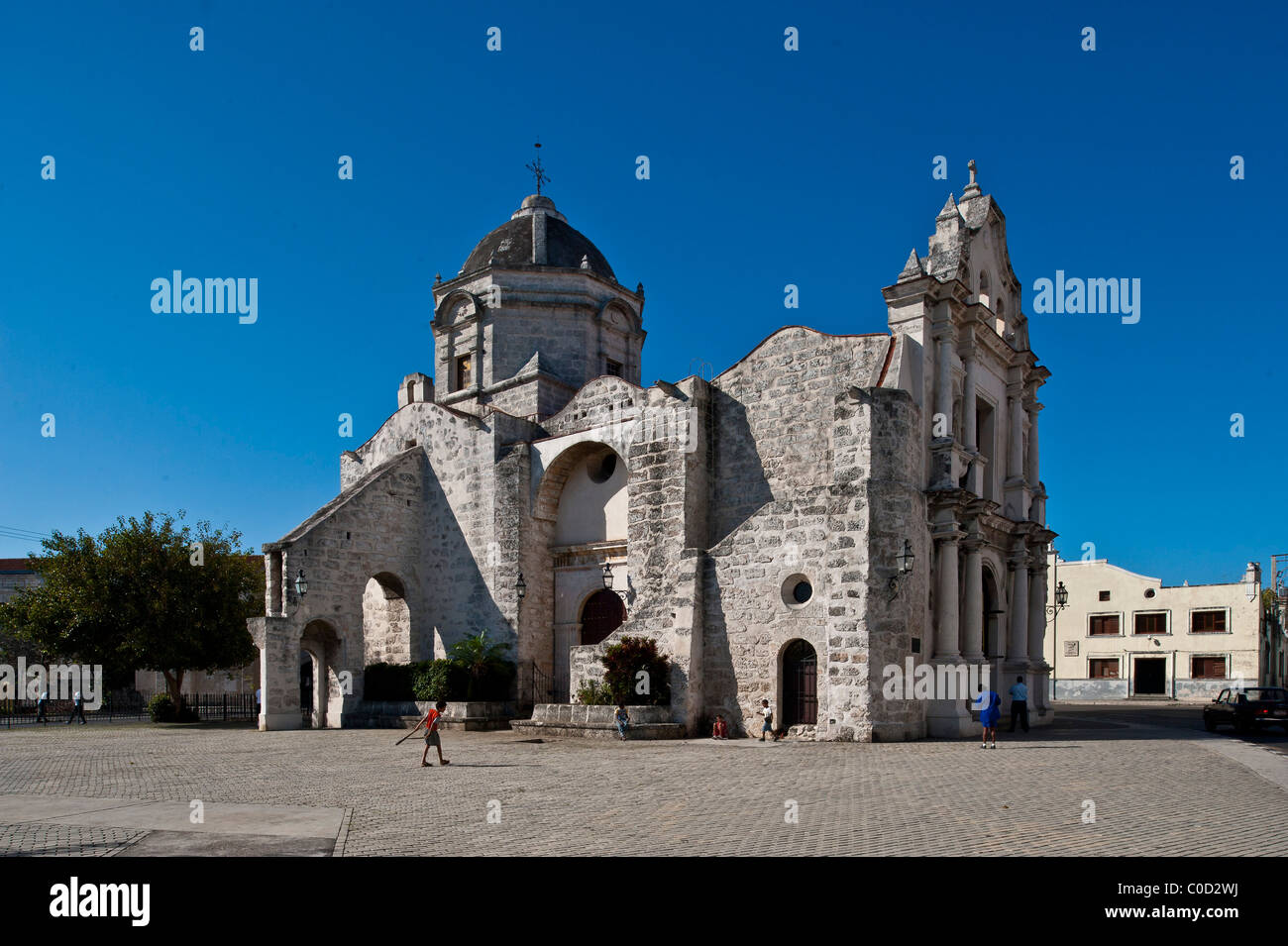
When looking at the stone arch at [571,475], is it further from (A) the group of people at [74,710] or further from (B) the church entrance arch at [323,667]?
(A) the group of people at [74,710]

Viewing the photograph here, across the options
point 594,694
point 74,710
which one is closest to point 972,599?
point 594,694

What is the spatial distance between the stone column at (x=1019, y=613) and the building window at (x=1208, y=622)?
30.3 m

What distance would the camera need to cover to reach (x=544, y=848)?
782 centimetres

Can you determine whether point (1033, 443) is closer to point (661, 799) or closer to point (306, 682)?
point (661, 799)

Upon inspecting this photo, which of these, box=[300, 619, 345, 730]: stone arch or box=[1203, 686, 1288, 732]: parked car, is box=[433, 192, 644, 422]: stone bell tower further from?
box=[1203, 686, 1288, 732]: parked car

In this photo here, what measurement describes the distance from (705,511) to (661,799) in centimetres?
1298

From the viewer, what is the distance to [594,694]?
21.0 meters

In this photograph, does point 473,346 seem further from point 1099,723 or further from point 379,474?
point 1099,723

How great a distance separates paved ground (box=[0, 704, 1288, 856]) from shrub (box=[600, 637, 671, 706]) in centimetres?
187

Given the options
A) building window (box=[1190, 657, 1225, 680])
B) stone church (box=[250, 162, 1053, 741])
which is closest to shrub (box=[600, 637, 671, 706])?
stone church (box=[250, 162, 1053, 741])

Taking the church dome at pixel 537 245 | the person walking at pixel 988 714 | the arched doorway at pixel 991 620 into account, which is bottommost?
the person walking at pixel 988 714

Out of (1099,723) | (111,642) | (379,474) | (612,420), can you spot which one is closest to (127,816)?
(612,420)

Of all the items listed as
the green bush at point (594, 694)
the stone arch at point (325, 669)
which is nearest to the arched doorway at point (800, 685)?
the green bush at point (594, 694)

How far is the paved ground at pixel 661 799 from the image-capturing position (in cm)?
812
